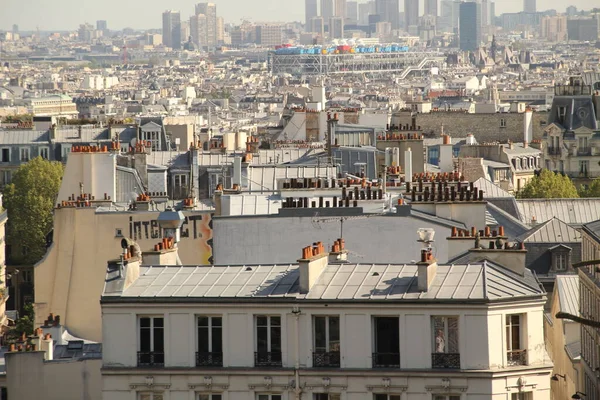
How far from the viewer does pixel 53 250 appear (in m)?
28.2

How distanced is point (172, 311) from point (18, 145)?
49.8 metres

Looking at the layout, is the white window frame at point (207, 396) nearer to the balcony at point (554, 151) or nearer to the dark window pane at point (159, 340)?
the dark window pane at point (159, 340)

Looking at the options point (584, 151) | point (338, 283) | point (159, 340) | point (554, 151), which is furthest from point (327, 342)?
point (554, 151)

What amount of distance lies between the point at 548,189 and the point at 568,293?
2879 centimetres

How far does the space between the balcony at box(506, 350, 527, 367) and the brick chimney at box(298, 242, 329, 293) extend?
6.33ft

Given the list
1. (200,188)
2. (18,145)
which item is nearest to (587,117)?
(18,145)

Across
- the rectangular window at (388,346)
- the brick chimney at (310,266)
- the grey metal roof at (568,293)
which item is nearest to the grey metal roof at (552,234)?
the grey metal roof at (568,293)

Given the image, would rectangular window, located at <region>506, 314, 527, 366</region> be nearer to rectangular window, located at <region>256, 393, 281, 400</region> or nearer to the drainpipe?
the drainpipe

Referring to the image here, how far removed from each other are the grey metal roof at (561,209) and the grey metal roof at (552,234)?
266 inches

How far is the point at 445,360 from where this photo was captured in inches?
760

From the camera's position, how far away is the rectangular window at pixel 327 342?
64.6 ft

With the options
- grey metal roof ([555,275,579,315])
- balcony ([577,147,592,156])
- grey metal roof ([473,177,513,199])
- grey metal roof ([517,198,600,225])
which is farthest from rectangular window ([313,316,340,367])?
balcony ([577,147,592,156])

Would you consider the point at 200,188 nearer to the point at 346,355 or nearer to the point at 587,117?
the point at 346,355

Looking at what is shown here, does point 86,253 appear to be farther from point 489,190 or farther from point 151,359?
point 489,190
